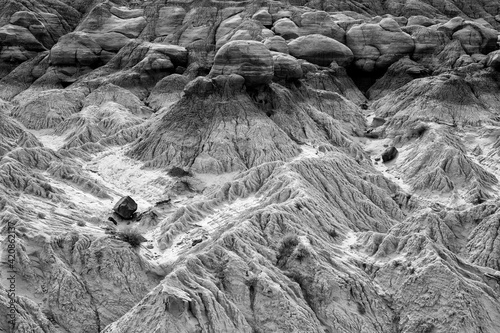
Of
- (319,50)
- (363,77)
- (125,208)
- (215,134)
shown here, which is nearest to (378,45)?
(363,77)

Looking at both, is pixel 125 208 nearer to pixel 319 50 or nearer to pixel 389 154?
pixel 389 154

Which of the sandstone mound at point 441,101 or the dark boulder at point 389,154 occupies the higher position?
the dark boulder at point 389,154

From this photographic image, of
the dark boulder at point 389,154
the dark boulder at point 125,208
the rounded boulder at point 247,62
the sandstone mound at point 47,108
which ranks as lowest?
the sandstone mound at point 47,108

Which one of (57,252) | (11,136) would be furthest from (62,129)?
(57,252)

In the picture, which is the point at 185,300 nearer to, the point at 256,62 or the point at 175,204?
the point at 175,204

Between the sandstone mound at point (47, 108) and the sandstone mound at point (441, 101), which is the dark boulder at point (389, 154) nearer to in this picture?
the sandstone mound at point (441, 101)

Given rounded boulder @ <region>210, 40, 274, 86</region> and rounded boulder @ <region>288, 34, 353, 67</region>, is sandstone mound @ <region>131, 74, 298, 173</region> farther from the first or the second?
rounded boulder @ <region>288, 34, 353, 67</region>

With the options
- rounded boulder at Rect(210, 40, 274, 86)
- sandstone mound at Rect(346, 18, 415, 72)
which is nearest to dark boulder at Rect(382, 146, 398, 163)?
rounded boulder at Rect(210, 40, 274, 86)

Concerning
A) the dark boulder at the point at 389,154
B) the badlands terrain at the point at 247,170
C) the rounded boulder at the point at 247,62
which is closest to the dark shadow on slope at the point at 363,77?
the badlands terrain at the point at 247,170
